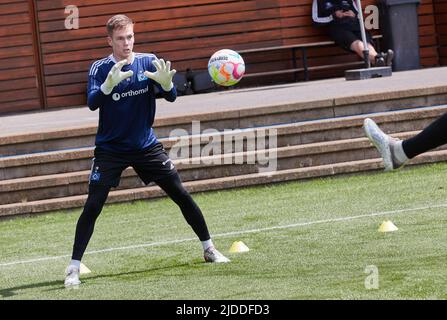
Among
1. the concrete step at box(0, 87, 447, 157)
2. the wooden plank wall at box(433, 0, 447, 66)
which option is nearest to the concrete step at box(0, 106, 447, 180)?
the concrete step at box(0, 87, 447, 157)

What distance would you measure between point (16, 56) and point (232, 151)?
634 centimetres

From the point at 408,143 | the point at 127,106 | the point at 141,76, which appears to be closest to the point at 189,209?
the point at 127,106

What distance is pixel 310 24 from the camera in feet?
62.9

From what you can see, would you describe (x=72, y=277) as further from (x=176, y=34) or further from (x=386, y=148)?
(x=176, y=34)

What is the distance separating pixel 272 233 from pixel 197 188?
9.52 ft

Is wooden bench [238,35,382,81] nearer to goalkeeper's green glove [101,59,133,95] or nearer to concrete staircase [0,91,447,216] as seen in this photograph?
concrete staircase [0,91,447,216]

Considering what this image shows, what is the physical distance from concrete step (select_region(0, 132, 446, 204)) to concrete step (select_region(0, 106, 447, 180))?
4.1 inches

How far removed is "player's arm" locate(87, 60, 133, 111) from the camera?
8.00 metres

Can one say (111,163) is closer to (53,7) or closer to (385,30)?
(53,7)

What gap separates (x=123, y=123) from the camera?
832 cm

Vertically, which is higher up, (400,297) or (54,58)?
(54,58)

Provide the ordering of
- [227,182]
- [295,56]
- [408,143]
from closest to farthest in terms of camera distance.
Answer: [408,143] → [227,182] → [295,56]

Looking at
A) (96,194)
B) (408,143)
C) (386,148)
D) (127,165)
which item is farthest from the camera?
(127,165)
